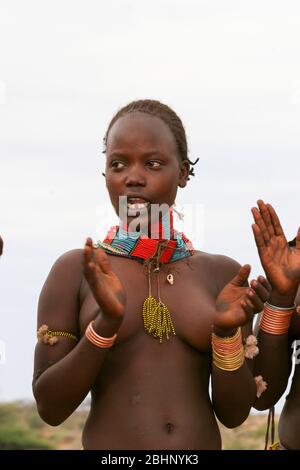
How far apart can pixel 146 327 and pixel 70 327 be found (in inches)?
17.1

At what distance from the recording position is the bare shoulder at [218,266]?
623 centimetres

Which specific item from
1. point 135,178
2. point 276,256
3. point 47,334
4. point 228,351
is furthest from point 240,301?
point 47,334

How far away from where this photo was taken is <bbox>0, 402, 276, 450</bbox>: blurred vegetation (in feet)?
57.8

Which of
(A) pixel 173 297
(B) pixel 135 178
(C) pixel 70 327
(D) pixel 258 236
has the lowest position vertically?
(C) pixel 70 327

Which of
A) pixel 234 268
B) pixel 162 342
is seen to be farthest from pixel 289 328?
pixel 162 342

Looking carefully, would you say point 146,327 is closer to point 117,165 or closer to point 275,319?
point 275,319

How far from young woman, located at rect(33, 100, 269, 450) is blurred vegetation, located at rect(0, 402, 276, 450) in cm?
1142

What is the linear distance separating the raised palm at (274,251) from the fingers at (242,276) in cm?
32

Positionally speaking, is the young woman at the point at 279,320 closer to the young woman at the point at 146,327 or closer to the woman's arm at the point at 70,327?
the young woman at the point at 146,327

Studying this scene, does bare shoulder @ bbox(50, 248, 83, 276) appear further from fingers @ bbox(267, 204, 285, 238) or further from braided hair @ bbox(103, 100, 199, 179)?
fingers @ bbox(267, 204, 285, 238)

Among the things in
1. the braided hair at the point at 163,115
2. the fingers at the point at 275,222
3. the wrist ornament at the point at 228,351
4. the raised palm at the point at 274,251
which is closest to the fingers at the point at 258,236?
the raised palm at the point at 274,251

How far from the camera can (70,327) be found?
585 centimetres

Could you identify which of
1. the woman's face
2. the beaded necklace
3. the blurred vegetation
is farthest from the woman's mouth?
the blurred vegetation
